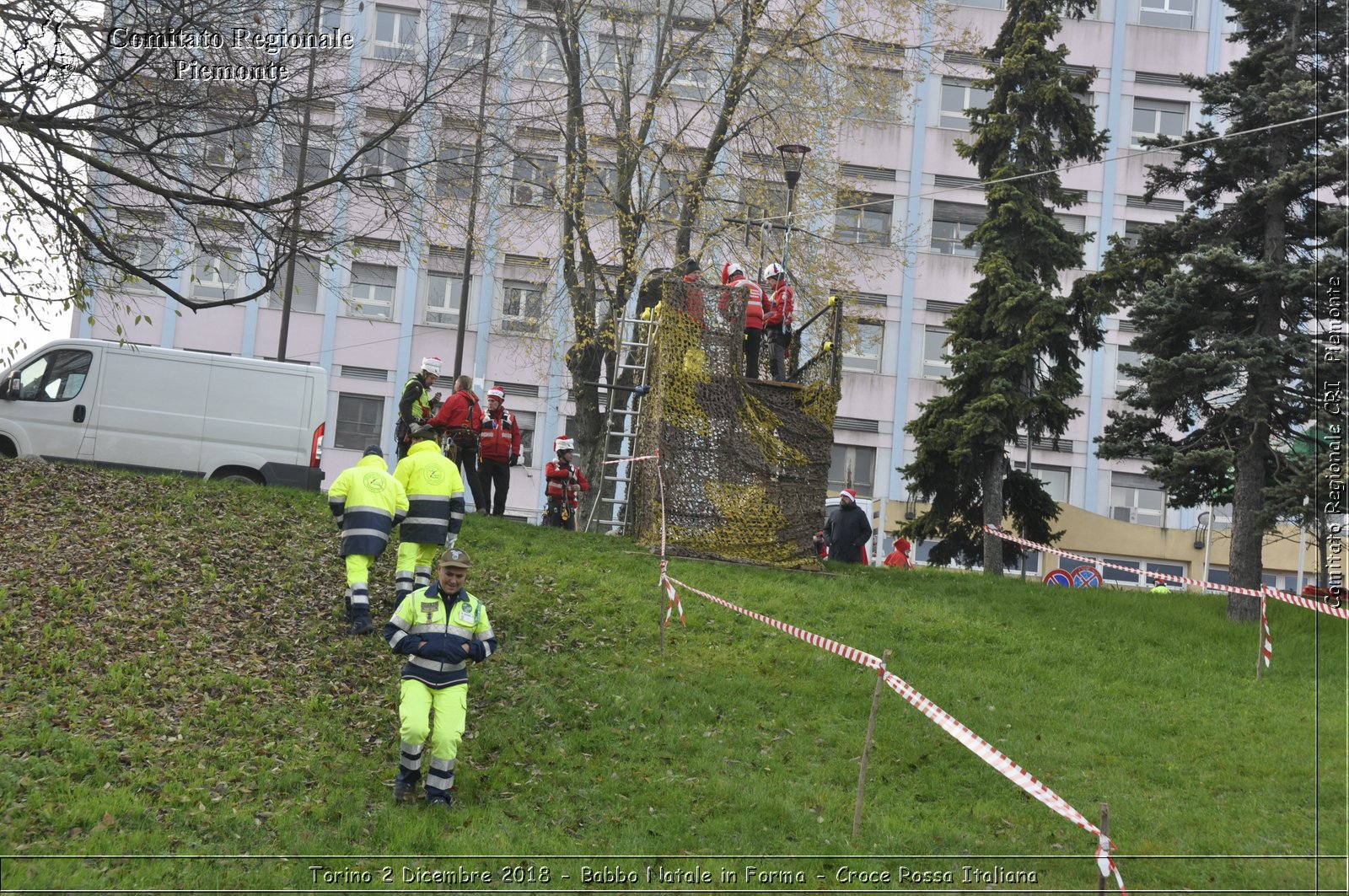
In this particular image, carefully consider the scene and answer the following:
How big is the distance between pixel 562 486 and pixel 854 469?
24.3 m

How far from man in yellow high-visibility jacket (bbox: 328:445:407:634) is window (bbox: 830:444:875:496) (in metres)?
32.4

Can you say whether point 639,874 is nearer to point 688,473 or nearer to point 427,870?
point 427,870

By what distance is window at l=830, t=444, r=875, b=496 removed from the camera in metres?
44.7

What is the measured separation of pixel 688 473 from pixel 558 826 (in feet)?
29.1

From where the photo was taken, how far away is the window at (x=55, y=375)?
784 inches

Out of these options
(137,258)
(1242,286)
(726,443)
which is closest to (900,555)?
(726,443)

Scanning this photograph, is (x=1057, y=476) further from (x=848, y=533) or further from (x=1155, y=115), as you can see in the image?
(x=848, y=533)

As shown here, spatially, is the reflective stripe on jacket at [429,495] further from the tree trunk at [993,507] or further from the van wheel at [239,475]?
the tree trunk at [993,507]

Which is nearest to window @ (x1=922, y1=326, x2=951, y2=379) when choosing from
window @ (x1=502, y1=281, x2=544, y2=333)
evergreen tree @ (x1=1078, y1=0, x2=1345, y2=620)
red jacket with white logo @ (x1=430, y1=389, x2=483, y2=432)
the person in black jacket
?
window @ (x1=502, y1=281, x2=544, y2=333)

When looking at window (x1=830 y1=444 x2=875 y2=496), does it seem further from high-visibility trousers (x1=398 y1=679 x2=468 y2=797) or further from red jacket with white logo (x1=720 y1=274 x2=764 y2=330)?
high-visibility trousers (x1=398 y1=679 x2=468 y2=797)

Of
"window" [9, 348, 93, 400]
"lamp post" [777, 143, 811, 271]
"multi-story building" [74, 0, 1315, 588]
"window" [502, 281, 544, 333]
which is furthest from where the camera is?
"multi-story building" [74, 0, 1315, 588]

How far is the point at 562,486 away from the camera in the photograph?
21906 mm

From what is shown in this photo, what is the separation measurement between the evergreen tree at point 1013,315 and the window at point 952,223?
20462 millimetres

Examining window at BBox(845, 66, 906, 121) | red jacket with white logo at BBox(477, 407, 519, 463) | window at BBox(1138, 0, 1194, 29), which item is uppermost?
window at BBox(1138, 0, 1194, 29)
